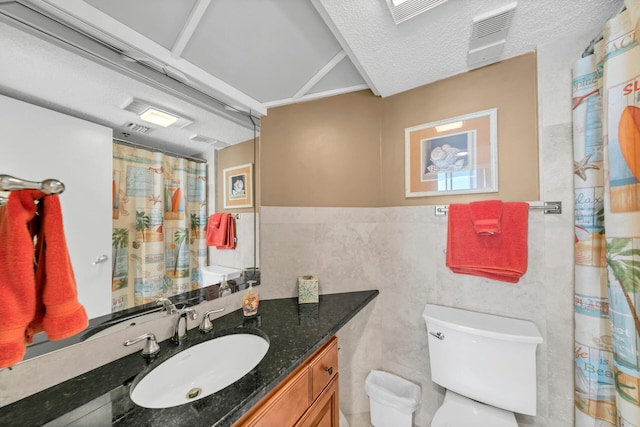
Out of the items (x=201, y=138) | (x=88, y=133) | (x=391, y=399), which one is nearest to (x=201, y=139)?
(x=201, y=138)

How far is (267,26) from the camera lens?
989mm

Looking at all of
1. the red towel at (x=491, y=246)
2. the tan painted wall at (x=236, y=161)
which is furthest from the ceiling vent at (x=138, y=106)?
the red towel at (x=491, y=246)

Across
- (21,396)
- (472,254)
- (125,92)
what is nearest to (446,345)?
(472,254)

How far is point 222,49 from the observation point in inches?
40.9

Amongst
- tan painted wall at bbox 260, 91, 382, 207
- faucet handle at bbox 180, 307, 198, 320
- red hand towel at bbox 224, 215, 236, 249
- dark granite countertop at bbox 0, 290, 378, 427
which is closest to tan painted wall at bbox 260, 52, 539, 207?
tan painted wall at bbox 260, 91, 382, 207

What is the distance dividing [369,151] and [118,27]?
1.41m

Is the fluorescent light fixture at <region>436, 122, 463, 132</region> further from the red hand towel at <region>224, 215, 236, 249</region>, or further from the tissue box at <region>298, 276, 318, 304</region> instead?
the red hand towel at <region>224, 215, 236, 249</region>

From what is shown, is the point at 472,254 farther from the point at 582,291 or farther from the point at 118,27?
the point at 118,27

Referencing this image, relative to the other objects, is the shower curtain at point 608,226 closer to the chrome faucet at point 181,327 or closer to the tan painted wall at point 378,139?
the tan painted wall at point 378,139

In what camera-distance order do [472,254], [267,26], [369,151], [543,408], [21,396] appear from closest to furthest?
1. [21,396]
2. [267,26]
3. [543,408]
4. [472,254]
5. [369,151]

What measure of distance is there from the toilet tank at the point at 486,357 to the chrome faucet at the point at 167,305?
130cm

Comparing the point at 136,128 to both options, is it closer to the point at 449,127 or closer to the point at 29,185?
the point at 29,185

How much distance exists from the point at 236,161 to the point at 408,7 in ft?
3.50

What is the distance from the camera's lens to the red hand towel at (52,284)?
498 millimetres
